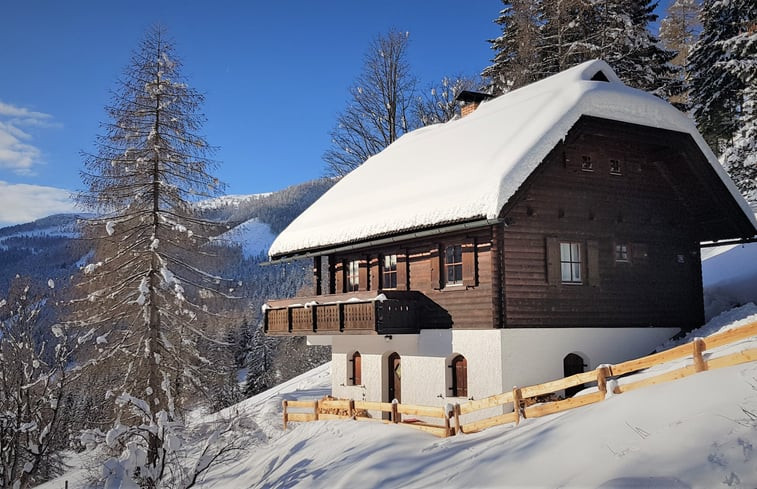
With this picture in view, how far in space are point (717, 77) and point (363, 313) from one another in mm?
23387

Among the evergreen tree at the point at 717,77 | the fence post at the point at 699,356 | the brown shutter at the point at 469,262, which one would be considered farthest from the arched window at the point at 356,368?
the evergreen tree at the point at 717,77

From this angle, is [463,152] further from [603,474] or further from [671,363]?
[603,474]

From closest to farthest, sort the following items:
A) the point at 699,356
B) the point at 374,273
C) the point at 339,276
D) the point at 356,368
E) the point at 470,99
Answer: the point at 699,356 < the point at 374,273 < the point at 356,368 < the point at 339,276 < the point at 470,99

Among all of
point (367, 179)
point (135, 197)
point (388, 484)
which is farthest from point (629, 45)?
point (388, 484)

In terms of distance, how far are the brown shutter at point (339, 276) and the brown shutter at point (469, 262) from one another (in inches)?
249

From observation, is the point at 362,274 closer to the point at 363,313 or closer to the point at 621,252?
the point at 363,313

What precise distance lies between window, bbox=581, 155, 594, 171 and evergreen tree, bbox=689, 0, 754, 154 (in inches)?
603

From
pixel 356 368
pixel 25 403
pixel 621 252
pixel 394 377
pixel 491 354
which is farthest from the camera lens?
pixel 356 368

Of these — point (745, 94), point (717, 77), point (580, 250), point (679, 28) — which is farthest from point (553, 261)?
point (679, 28)

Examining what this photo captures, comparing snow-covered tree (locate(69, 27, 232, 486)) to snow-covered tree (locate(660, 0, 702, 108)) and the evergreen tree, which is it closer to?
the evergreen tree

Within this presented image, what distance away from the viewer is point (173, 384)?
19094 mm

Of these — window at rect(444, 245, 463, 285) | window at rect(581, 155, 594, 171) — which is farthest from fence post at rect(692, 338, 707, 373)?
window at rect(581, 155, 594, 171)

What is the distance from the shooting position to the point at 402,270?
19578 mm

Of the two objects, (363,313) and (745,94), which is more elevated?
(745,94)
